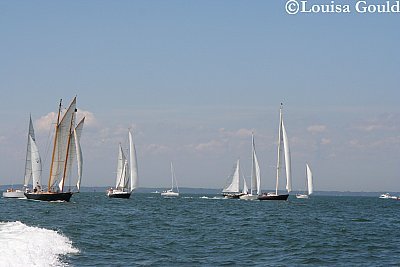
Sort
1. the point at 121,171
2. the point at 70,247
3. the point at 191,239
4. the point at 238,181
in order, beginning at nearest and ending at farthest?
the point at 70,247
the point at 191,239
the point at 121,171
the point at 238,181

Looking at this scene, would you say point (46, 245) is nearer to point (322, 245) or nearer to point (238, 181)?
point (322, 245)

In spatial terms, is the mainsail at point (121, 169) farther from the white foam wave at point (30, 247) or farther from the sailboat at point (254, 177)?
the white foam wave at point (30, 247)

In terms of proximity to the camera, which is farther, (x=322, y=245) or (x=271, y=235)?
(x=271, y=235)

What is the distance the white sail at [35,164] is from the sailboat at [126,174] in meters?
31.8

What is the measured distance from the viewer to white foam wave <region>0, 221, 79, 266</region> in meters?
27.8

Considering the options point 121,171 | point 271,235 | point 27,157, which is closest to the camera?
point 271,235

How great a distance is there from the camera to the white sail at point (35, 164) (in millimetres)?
104562

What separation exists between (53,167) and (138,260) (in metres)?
62.3

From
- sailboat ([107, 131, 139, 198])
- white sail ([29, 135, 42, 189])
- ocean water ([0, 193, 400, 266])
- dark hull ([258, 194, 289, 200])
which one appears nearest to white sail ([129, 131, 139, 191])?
sailboat ([107, 131, 139, 198])

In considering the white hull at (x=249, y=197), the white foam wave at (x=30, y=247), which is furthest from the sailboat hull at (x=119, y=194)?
the white foam wave at (x=30, y=247)

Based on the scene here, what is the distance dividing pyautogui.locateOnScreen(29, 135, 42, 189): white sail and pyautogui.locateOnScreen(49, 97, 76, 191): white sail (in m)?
12.9

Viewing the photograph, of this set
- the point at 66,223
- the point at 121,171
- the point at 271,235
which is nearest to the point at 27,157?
the point at 121,171

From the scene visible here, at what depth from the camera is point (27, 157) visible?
107m

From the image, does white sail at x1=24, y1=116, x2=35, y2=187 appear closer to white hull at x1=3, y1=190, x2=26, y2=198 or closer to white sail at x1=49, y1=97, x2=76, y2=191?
white hull at x1=3, y1=190, x2=26, y2=198
